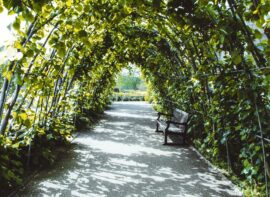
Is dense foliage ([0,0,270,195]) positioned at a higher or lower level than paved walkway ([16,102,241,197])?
higher

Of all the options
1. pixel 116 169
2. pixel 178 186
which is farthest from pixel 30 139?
pixel 178 186

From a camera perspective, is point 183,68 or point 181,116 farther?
point 181,116

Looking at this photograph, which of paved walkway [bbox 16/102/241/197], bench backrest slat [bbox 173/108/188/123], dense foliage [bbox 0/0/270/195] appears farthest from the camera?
bench backrest slat [bbox 173/108/188/123]

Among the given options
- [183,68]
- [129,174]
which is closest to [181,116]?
[183,68]

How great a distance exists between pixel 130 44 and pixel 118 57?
14.3ft

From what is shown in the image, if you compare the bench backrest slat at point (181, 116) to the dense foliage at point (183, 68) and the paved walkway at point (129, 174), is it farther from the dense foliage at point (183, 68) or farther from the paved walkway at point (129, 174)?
the paved walkway at point (129, 174)

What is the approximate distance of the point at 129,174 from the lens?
5.57 meters

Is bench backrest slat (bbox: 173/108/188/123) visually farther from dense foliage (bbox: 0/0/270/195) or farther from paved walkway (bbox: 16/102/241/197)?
paved walkway (bbox: 16/102/241/197)

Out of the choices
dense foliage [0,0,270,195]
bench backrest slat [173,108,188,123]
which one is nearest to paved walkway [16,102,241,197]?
dense foliage [0,0,270,195]

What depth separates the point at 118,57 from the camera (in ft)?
45.3

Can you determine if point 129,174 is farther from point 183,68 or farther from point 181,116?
point 181,116

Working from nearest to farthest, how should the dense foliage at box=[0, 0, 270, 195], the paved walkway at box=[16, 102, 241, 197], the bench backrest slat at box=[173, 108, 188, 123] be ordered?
the dense foliage at box=[0, 0, 270, 195] → the paved walkway at box=[16, 102, 241, 197] → the bench backrest slat at box=[173, 108, 188, 123]

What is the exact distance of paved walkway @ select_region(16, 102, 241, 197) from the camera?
4.67 meters

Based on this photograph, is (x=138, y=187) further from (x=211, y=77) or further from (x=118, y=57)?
(x=118, y=57)
